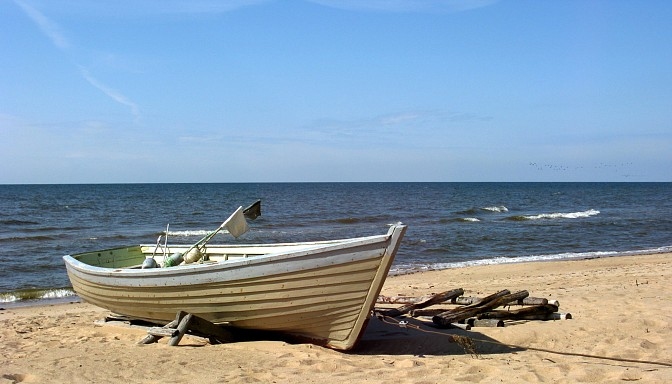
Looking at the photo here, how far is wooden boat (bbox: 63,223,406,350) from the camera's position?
20.4ft

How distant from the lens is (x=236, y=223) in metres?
8.21

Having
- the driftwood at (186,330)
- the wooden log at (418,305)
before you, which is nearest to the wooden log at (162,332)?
the driftwood at (186,330)

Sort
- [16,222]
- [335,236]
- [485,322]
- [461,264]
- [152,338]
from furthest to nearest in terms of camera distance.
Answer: [16,222] → [335,236] → [461,264] → [485,322] → [152,338]

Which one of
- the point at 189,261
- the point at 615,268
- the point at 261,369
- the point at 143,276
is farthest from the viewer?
the point at 615,268

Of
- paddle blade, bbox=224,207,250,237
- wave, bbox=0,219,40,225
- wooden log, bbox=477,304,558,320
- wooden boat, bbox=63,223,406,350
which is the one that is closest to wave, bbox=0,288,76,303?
wooden boat, bbox=63,223,406,350

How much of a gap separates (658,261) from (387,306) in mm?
10286

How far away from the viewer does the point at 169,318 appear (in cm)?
787

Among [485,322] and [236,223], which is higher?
[236,223]

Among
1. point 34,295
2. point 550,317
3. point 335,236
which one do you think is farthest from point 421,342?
point 335,236

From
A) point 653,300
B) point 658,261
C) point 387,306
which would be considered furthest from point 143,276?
point 658,261

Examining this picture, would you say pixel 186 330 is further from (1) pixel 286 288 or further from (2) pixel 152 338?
(1) pixel 286 288

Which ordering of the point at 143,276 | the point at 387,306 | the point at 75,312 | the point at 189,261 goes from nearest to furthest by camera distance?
the point at 143,276 → the point at 189,261 → the point at 387,306 → the point at 75,312

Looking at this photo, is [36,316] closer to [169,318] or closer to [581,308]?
[169,318]

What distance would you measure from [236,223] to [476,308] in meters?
3.52
